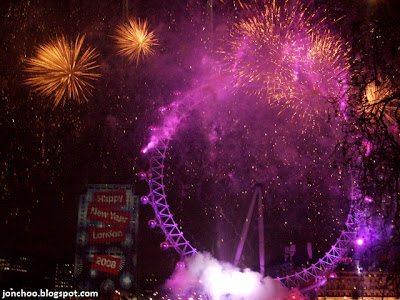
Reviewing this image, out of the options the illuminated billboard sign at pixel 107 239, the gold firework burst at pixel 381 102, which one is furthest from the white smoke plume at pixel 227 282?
the illuminated billboard sign at pixel 107 239

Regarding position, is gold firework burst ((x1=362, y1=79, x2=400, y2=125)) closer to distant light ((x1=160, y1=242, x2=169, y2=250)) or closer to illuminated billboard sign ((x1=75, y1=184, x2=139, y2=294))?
distant light ((x1=160, y1=242, x2=169, y2=250))

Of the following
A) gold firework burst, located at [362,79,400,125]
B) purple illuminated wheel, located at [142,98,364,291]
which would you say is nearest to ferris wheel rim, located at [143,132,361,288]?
purple illuminated wheel, located at [142,98,364,291]

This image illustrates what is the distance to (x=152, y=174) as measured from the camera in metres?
23.7

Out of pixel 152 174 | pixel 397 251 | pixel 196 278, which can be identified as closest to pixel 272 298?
pixel 196 278

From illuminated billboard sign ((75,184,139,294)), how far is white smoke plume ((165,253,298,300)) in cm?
2797

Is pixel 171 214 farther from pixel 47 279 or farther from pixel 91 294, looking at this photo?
pixel 47 279

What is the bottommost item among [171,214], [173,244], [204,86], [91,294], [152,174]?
[91,294]

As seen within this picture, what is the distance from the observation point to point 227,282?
26.2 m

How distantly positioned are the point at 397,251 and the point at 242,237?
23939mm

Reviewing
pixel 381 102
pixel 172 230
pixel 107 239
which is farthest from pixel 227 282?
pixel 107 239

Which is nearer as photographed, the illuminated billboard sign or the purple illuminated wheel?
the purple illuminated wheel

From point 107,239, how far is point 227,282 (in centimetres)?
3064

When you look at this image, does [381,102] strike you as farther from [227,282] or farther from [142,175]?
[227,282]

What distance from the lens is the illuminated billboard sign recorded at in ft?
176
